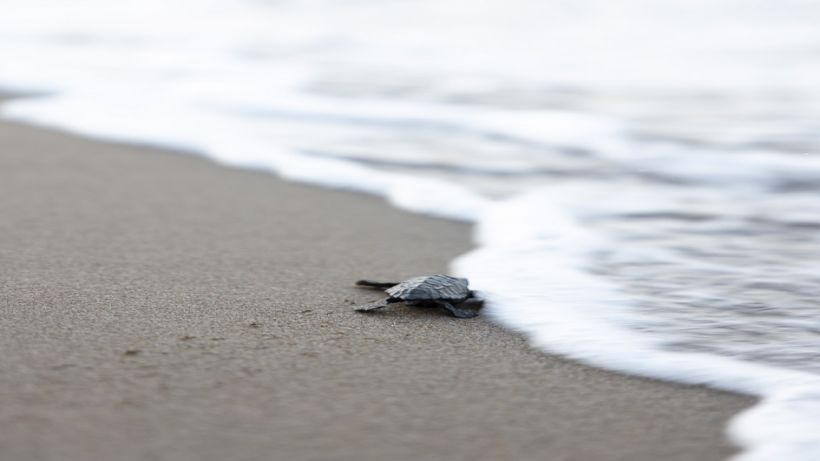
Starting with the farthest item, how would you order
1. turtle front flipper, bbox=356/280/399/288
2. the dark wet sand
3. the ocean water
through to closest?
turtle front flipper, bbox=356/280/399/288, the ocean water, the dark wet sand

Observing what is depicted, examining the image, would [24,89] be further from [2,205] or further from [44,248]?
[44,248]

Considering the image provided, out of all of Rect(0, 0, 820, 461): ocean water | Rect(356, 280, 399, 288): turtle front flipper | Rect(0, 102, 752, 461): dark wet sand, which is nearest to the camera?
Rect(0, 102, 752, 461): dark wet sand

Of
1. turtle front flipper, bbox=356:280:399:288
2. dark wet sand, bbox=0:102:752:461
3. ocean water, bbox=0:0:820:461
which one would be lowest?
dark wet sand, bbox=0:102:752:461

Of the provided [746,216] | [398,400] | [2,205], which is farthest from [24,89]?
[398,400]

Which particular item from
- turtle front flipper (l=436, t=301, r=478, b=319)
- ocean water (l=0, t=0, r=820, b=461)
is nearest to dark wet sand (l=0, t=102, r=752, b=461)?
turtle front flipper (l=436, t=301, r=478, b=319)

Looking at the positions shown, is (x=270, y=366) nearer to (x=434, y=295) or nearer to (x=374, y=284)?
(x=434, y=295)

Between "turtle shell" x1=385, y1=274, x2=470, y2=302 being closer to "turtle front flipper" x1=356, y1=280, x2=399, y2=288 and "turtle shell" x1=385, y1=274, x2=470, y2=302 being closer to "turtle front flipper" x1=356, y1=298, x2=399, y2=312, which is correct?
"turtle front flipper" x1=356, y1=298, x2=399, y2=312

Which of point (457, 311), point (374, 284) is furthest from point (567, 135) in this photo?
point (457, 311)

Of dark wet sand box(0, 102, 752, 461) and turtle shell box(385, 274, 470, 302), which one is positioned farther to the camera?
turtle shell box(385, 274, 470, 302)
